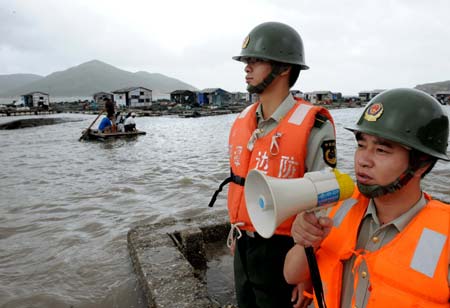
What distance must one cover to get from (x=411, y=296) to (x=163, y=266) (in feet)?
9.07

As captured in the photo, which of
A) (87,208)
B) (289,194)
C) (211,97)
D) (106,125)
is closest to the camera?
(289,194)

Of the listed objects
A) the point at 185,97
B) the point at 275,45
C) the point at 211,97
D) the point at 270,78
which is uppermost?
the point at 185,97

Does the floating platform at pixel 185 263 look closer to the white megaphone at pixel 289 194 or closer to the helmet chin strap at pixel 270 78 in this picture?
the white megaphone at pixel 289 194

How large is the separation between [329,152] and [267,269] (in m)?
0.95

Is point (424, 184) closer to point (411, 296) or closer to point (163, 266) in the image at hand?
point (163, 266)

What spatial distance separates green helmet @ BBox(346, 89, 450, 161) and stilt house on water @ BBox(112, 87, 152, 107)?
6616 centimetres

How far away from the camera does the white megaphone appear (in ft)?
4.62

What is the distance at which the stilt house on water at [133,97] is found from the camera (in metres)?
64.6

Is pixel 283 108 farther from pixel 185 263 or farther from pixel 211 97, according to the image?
pixel 211 97

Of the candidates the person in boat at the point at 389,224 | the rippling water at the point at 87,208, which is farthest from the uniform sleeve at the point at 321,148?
the rippling water at the point at 87,208

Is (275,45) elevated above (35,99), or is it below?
below

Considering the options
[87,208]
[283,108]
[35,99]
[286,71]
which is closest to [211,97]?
[35,99]

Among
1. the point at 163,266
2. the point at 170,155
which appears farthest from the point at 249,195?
the point at 170,155

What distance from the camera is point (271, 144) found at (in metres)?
2.34
